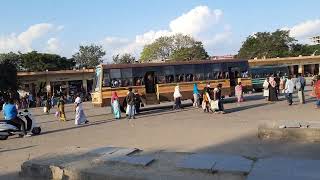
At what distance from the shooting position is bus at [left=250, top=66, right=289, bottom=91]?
162 feet

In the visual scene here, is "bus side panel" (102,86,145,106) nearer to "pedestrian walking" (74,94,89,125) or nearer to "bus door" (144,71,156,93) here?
"bus door" (144,71,156,93)

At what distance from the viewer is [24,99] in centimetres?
5247

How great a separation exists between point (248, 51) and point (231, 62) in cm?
7586

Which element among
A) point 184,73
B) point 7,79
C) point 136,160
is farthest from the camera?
point 7,79

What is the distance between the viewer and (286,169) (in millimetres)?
7539

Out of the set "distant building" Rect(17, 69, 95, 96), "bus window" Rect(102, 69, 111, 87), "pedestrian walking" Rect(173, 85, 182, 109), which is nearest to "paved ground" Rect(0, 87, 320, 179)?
"pedestrian walking" Rect(173, 85, 182, 109)

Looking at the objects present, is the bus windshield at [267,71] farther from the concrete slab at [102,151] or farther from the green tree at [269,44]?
the green tree at [269,44]

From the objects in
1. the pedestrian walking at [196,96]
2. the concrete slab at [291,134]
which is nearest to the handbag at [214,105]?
the pedestrian walking at [196,96]

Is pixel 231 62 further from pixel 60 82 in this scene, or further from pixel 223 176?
pixel 60 82

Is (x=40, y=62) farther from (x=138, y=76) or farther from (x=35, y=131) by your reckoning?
(x=35, y=131)

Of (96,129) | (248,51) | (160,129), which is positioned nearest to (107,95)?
(96,129)

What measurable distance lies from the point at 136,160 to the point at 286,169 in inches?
108

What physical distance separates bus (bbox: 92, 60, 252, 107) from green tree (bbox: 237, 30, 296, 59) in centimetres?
7127

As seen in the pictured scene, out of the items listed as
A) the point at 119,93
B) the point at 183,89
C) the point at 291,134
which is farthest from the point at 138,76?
the point at 291,134
